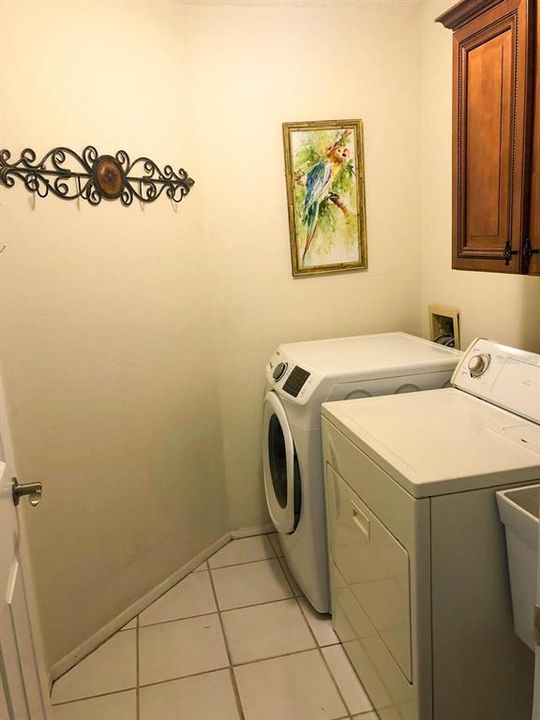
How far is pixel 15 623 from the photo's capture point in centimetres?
105

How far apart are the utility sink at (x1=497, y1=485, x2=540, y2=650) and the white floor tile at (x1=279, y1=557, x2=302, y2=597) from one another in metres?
1.16

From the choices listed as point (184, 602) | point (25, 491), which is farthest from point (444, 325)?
point (25, 491)

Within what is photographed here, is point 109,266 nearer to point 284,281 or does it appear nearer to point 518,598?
point 284,281

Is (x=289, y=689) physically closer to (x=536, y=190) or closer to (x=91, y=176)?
(x=536, y=190)

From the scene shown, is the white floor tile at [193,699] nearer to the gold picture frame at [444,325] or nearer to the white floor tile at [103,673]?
the white floor tile at [103,673]

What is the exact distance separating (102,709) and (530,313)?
200 cm

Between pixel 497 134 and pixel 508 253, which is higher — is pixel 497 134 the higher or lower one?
the higher one

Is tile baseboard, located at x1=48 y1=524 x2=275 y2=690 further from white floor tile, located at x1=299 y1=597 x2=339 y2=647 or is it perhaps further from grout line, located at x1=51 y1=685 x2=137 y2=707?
white floor tile, located at x1=299 y1=597 x2=339 y2=647

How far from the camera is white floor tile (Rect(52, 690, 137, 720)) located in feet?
5.63

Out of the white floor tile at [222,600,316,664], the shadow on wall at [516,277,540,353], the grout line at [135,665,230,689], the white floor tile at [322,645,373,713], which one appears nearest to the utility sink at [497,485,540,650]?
the white floor tile at [322,645,373,713]

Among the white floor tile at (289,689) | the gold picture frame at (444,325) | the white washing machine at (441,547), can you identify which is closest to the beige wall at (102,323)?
the white floor tile at (289,689)

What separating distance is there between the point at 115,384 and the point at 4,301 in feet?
1.73

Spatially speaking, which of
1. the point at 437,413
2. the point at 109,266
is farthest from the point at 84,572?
the point at 437,413

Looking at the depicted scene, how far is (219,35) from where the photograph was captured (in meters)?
2.27
